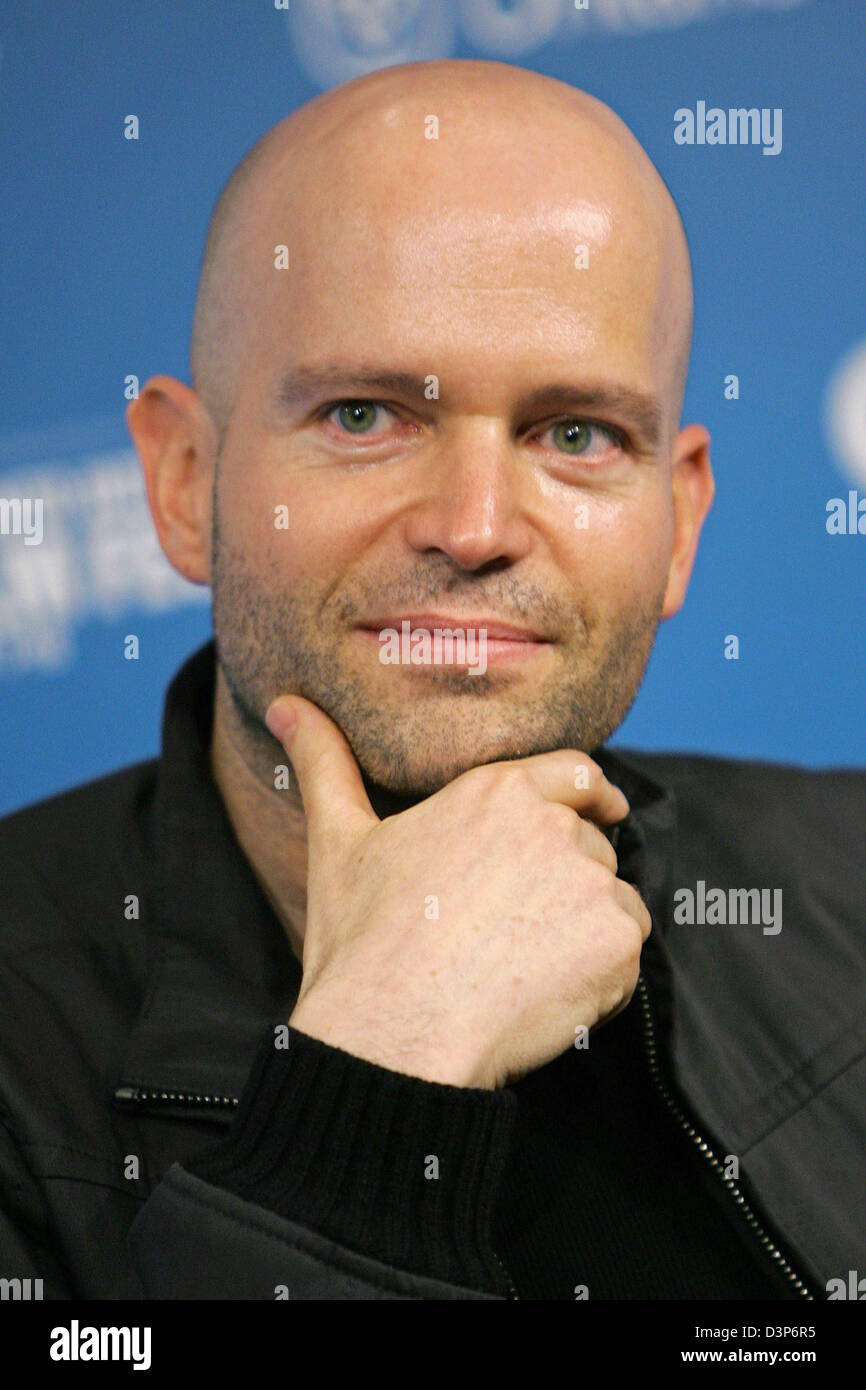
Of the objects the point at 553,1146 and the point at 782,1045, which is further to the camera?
the point at 782,1045

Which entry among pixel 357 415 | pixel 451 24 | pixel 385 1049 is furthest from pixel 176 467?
pixel 451 24

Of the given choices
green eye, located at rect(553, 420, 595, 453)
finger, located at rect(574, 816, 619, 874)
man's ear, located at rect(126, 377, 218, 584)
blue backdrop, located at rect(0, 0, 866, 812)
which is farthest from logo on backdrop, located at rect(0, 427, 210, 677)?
finger, located at rect(574, 816, 619, 874)

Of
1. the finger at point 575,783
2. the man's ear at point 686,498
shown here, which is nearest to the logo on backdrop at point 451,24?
the man's ear at point 686,498

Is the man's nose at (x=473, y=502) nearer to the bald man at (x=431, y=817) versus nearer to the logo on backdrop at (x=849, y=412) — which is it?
the bald man at (x=431, y=817)

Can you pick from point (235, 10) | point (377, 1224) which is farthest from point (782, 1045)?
point (235, 10)

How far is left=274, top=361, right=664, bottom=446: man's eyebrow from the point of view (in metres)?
1.40

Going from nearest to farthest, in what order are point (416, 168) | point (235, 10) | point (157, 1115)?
point (157, 1115) → point (416, 168) → point (235, 10)

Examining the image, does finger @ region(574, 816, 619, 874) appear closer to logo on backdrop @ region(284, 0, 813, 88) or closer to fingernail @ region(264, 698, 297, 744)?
fingernail @ region(264, 698, 297, 744)

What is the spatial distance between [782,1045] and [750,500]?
1.02 m

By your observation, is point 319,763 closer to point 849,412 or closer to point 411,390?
point 411,390

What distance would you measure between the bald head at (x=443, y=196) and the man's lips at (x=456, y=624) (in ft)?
1.02
